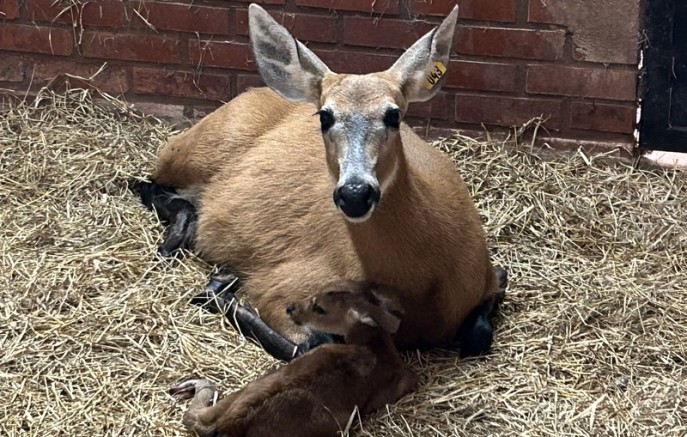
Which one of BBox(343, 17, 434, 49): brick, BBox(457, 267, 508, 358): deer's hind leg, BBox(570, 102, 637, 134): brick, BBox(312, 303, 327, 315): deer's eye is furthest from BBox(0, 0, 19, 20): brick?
BBox(457, 267, 508, 358): deer's hind leg

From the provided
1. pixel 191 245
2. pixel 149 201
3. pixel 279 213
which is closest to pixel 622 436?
pixel 279 213

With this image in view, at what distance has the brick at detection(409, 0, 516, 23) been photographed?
5.65 metres

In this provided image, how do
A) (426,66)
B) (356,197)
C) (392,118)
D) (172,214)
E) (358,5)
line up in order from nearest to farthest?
(356,197)
(392,118)
(426,66)
(172,214)
(358,5)

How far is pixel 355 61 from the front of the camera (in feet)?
19.2

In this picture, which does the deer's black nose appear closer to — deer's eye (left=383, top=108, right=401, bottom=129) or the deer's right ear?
deer's eye (left=383, top=108, right=401, bottom=129)

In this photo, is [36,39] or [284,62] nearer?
[284,62]

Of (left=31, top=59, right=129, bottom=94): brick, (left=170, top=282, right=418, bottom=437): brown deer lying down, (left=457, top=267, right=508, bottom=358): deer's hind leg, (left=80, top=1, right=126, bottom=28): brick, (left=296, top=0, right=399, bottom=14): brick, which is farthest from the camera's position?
(left=31, top=59, right=129, bottom=94): brick

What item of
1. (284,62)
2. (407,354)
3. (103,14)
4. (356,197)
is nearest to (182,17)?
(103,14)

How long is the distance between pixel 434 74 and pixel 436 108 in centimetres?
162

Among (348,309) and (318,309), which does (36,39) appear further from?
(348,309)

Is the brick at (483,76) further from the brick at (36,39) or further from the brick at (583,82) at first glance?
the brick at (36,39)

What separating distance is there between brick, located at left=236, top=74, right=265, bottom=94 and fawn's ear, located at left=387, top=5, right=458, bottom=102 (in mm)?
1837

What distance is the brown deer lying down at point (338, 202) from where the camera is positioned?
402cm

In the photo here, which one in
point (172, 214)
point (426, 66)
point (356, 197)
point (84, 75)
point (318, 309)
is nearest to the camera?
point (356, 197)
